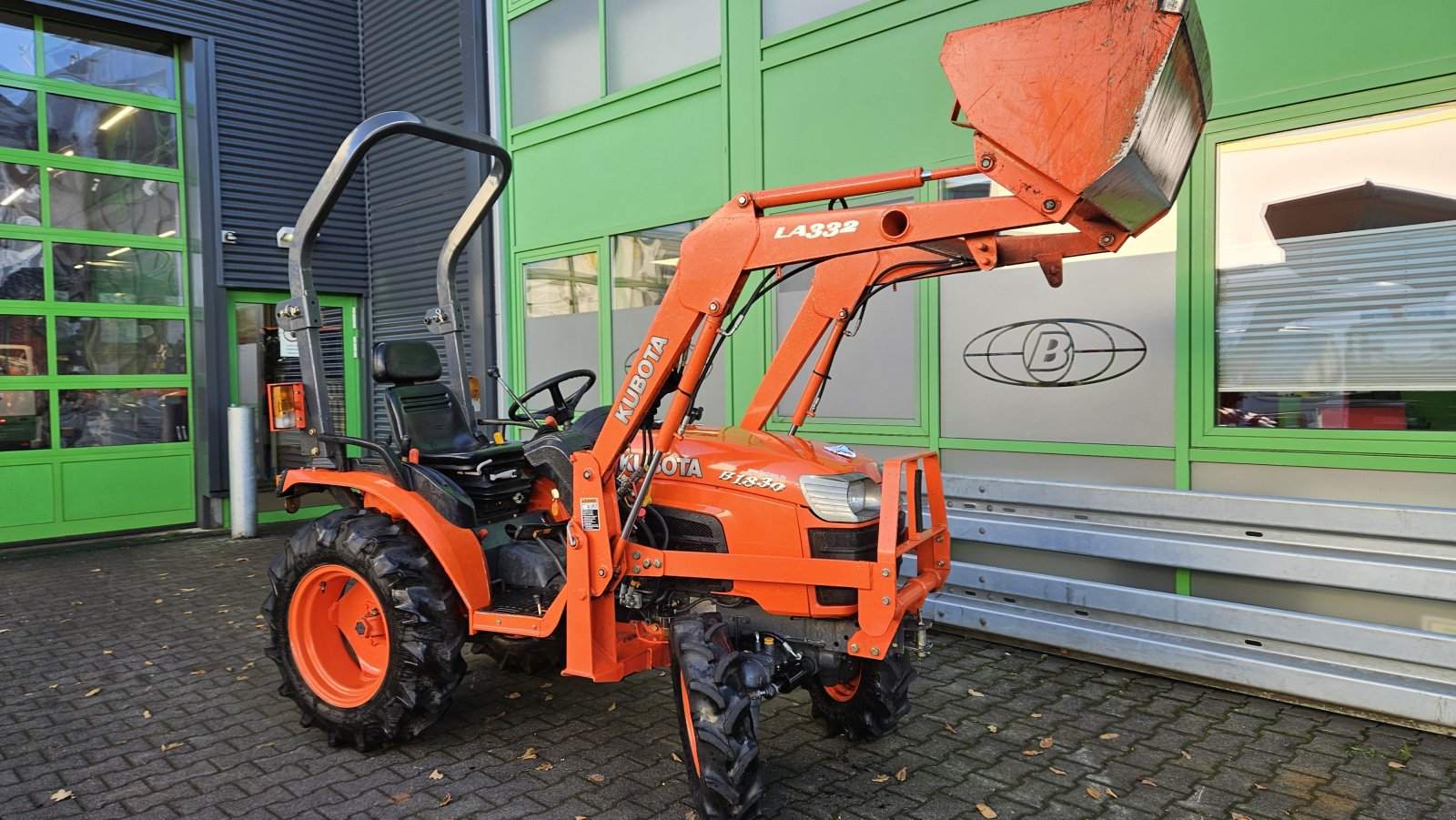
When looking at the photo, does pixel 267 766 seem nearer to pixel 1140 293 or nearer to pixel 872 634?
pixel 872 634

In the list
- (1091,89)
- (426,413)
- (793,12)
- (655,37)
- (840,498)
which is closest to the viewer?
(1091,89)

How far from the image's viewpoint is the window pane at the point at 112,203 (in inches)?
334

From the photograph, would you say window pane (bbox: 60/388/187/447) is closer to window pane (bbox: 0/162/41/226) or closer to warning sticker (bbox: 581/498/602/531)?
window pane (bbox: 0/162/41/226)

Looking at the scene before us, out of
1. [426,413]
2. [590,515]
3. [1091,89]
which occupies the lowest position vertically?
[590,515]

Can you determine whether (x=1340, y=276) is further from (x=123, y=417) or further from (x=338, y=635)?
(x=123, y=417)

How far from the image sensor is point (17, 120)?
824 centimetres

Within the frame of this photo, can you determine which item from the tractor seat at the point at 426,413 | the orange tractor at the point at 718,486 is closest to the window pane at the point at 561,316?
the tractor seat at the point at 426,413

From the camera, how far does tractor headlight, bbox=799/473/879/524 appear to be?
10.1ft

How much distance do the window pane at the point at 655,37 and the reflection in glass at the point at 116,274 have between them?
4.93m

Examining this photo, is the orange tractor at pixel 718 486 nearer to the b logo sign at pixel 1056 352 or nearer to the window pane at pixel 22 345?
the b logo sign at pixel 1056 352

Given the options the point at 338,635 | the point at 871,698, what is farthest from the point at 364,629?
the point at 871,698

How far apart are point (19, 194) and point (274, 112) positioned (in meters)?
2.38

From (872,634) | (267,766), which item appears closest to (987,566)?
(872,634)

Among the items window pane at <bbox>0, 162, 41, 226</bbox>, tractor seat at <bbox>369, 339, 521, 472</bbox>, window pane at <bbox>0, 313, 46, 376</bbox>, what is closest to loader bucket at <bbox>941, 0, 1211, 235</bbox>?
tractor seat at <bbox>369, 339, 521, 472</bbox>
